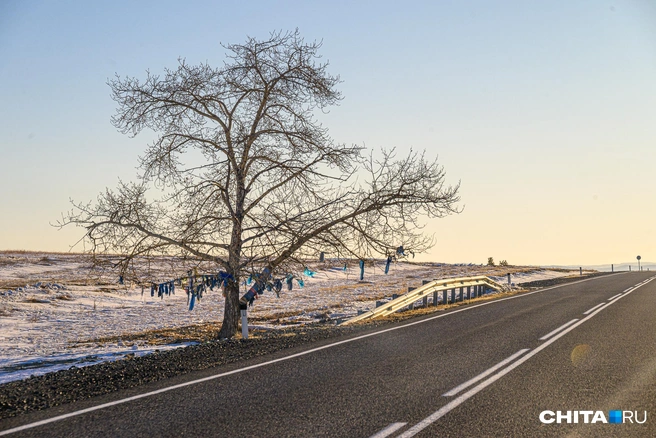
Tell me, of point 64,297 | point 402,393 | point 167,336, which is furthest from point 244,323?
point 64,297

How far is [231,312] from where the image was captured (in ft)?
50.6

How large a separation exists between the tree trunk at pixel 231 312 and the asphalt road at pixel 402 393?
434 centimetres

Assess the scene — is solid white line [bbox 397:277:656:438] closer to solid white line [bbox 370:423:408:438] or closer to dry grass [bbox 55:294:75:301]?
solid white line [bbox 370:423:408:438]

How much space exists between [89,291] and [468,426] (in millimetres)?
30276

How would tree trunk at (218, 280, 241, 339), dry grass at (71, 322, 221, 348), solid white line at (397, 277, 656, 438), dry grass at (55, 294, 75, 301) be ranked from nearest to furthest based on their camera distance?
solid white line at (397, 277, 656, 438) < tree trunk at (218, 280, 241, 339) < dry grass at (71, 322, 221, 348) < dry grass at (55, 294, 75, 301)

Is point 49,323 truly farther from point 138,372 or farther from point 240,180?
point 138,372

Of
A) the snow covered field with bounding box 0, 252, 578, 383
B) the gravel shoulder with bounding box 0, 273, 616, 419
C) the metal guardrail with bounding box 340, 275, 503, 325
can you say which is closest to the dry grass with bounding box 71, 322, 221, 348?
the snow covered field with bounding box 0, 252, 578, 383

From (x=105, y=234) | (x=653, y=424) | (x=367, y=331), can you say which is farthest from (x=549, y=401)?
(x=105, y=234)

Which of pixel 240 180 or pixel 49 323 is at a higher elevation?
pixel 240 180

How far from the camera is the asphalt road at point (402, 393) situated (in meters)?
5.49

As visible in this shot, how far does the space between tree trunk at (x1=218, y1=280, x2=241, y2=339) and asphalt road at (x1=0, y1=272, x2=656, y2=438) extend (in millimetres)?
4340

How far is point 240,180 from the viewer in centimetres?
1544

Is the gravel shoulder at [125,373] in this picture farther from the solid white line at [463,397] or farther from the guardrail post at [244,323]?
the solid white line at [463,397]

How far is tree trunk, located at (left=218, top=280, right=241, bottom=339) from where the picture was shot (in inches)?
603
